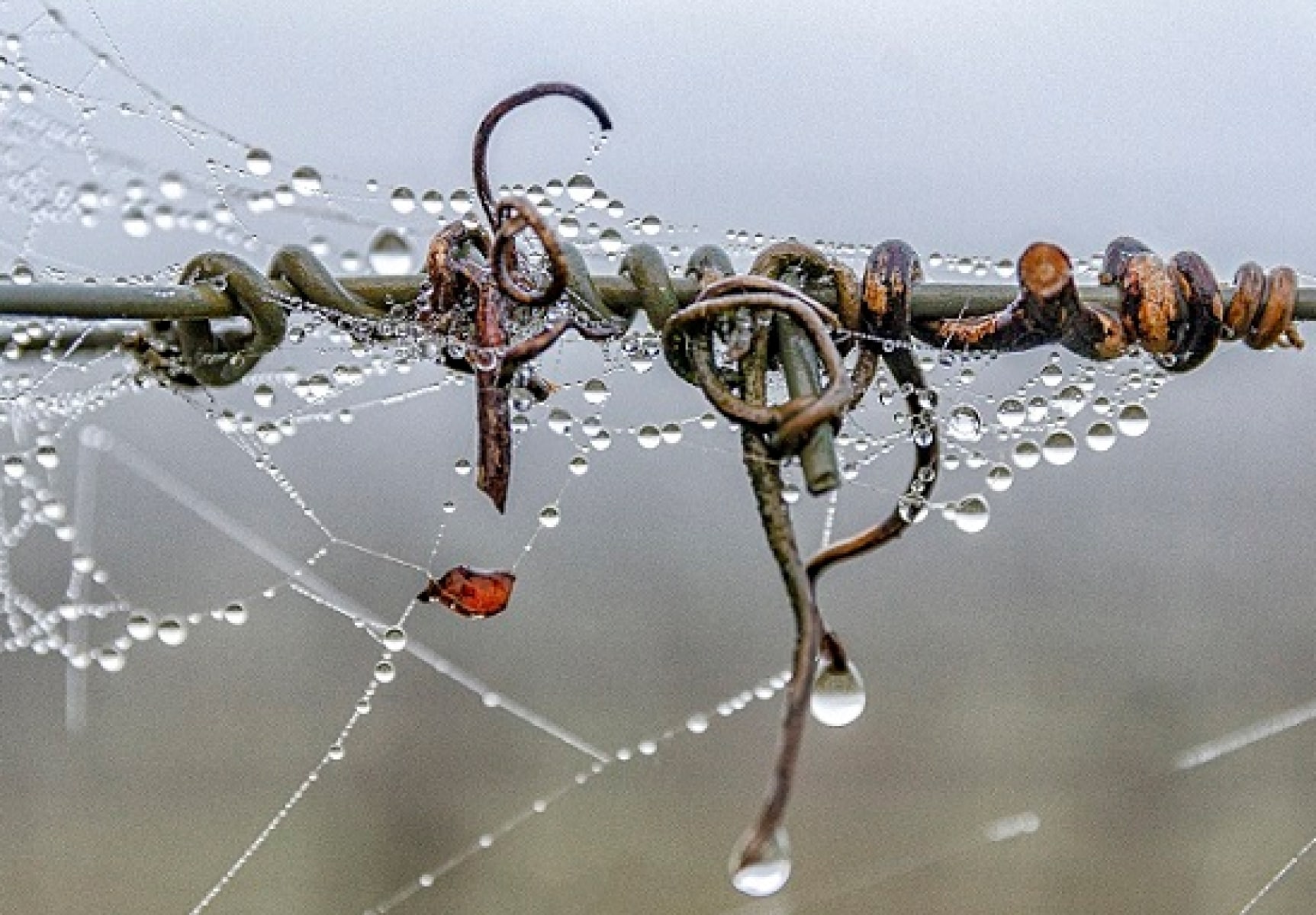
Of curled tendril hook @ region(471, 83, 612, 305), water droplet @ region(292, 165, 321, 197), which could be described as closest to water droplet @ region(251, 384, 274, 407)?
water droplet @ region(292, 165, 321, 197)

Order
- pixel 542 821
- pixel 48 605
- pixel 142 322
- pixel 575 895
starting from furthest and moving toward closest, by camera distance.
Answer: pixel 542 821 → pixel 575 895 → pixel 48 605 → pixel 142 322

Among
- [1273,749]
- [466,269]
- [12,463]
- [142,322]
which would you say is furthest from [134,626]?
[1273,749]

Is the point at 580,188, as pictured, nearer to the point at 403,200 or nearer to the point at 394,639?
the point at 403,200

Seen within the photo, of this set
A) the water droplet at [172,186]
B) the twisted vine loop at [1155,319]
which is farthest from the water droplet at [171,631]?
the twisted vine loop at [1155,319]

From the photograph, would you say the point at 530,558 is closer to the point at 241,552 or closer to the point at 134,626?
the point at 241,552

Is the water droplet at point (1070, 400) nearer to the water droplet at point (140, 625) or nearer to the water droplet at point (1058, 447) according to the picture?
the water droplet at point (1058, 447)

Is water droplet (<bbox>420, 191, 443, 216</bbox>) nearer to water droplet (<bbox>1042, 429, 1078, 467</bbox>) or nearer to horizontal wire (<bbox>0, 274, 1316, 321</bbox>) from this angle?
horizontal wire (<bbox>0, 274, 1316, 321</bbox>)

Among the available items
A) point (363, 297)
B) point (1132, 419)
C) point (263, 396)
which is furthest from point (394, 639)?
point (1132, 419)
